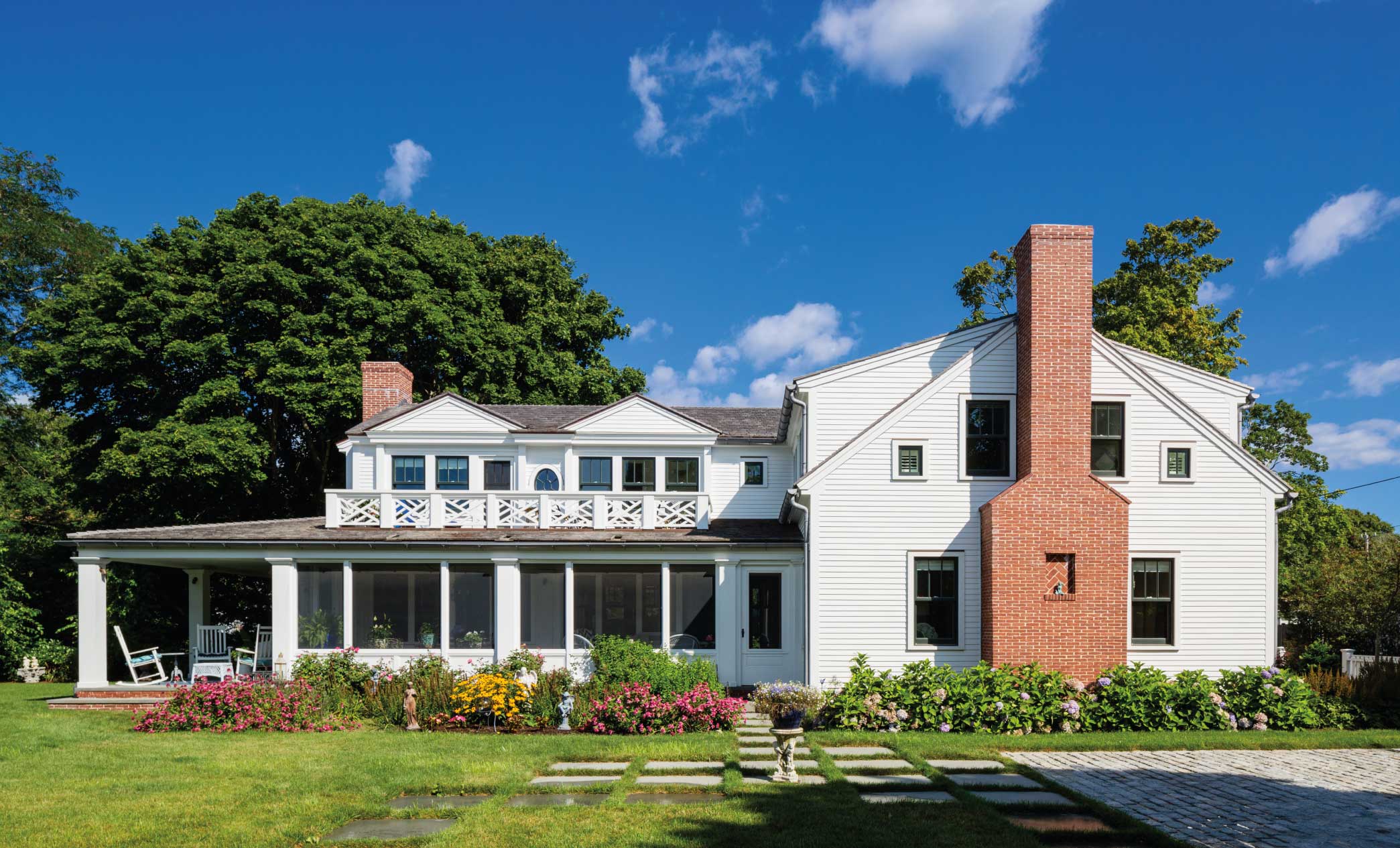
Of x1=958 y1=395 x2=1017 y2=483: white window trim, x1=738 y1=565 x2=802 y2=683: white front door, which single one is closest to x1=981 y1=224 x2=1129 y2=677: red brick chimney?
x1=958 y1=395 x2=1017 y2=483: white window trim

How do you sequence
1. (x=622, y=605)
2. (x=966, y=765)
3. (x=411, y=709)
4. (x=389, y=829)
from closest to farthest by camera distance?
(x=389, y=829), (x=966, y=765), (x=411, y=709), (x=622, y=605)

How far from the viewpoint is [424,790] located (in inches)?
393

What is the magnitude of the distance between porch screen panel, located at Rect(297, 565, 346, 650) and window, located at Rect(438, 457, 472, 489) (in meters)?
3.36

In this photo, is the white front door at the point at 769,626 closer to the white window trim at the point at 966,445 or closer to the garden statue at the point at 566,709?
the white window trim at the point at 966,445

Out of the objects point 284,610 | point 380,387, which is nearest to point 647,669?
point 284,610

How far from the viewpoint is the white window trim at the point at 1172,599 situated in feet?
51.3

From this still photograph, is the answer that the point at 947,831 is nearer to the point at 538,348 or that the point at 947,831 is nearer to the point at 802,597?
the point at 802,597

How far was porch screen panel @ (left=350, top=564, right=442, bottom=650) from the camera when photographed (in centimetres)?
2341

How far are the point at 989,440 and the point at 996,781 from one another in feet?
25.1

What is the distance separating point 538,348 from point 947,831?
26626mm

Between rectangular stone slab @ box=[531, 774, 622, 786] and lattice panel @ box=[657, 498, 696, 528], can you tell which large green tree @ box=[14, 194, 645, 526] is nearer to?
lattice panel @ box=[657, 498, 696, 528]

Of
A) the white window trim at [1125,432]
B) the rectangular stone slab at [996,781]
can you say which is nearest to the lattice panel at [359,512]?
the rectangular stone slab at [996,781]

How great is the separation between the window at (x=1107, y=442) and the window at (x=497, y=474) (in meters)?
14.3

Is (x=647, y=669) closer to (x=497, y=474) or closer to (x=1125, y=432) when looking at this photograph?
(x=497, y=474)
